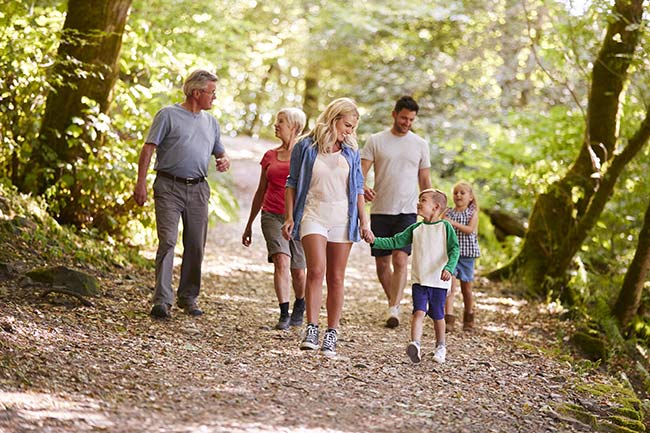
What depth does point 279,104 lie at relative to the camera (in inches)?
1527

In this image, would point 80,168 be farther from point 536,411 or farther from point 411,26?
point 411,26

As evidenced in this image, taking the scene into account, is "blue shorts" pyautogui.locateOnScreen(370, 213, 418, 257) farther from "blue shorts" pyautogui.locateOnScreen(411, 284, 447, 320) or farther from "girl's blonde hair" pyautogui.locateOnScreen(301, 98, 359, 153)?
"girl's blonde hair" pyautogui.locateOnScreen(301, 98, 359, 153)

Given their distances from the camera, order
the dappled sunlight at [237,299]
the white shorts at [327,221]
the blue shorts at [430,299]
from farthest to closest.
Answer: the dappled sunlight at [237,299] < the blue shorts at [430,299] < the white shorts at [327,221]

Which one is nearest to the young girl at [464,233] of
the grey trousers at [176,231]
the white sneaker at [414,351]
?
the white sneaker at [414,351]

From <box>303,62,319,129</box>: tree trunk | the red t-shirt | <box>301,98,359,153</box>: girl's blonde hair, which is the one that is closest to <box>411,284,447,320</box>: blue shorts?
<box>301,98,359,153</box>: girl's blonde hair

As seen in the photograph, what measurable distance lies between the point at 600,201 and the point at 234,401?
7249 mm

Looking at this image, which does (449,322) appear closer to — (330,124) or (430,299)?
(430,299)

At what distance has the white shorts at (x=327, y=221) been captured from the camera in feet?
21.9

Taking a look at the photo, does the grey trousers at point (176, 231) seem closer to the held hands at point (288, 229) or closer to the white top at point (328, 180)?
the held hands at point (288, 229)

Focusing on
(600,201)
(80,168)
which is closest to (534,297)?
(600,201)

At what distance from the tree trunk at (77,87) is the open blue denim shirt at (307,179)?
415 cm

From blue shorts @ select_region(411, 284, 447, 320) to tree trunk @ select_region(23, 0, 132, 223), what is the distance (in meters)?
4.91

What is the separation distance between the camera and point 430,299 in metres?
7.06

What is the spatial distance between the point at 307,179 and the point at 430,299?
4.61 ft
